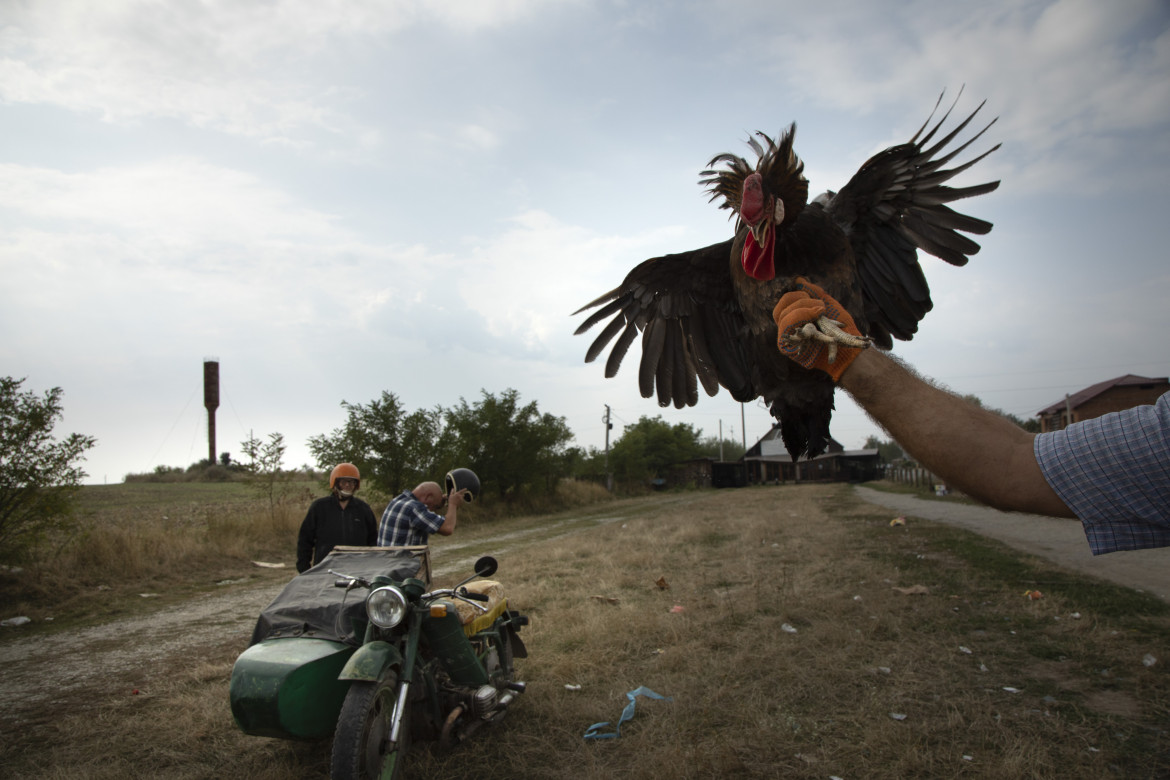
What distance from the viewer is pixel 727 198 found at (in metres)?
3.22

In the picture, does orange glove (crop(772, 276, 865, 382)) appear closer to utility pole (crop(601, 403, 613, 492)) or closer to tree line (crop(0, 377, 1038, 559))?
tree line (crop(0, 377, 1038, 559))

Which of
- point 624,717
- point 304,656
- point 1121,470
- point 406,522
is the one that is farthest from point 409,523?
point 1121,470

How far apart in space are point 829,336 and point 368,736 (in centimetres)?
261

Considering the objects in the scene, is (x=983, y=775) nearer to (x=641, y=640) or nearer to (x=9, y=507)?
(x=641, y=640)

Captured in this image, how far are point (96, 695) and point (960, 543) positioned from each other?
10.6 m

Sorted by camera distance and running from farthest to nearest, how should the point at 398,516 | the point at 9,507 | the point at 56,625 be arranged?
the point at 9,507 < the point at 56,625 < the point at 398,516

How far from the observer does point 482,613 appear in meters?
3.91

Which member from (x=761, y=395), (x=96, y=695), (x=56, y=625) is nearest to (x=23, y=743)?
(x=96, y=695)

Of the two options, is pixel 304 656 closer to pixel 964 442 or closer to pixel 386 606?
pixel 386 606

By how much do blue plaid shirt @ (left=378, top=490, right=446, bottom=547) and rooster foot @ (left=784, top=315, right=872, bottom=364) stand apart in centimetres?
324

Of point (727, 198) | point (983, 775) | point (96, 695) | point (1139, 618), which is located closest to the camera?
point (983, 775)

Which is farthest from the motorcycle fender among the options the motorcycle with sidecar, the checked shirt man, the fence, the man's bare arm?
the fence

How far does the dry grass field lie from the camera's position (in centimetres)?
329

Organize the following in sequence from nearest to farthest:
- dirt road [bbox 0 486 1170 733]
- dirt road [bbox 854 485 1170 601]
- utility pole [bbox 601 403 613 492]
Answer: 1. dirt road [bbox 0 486 1170 733]
2. dirt road [bbox 854 485 1170 601]
3. utility pole [bbox 601 403 613 492]
